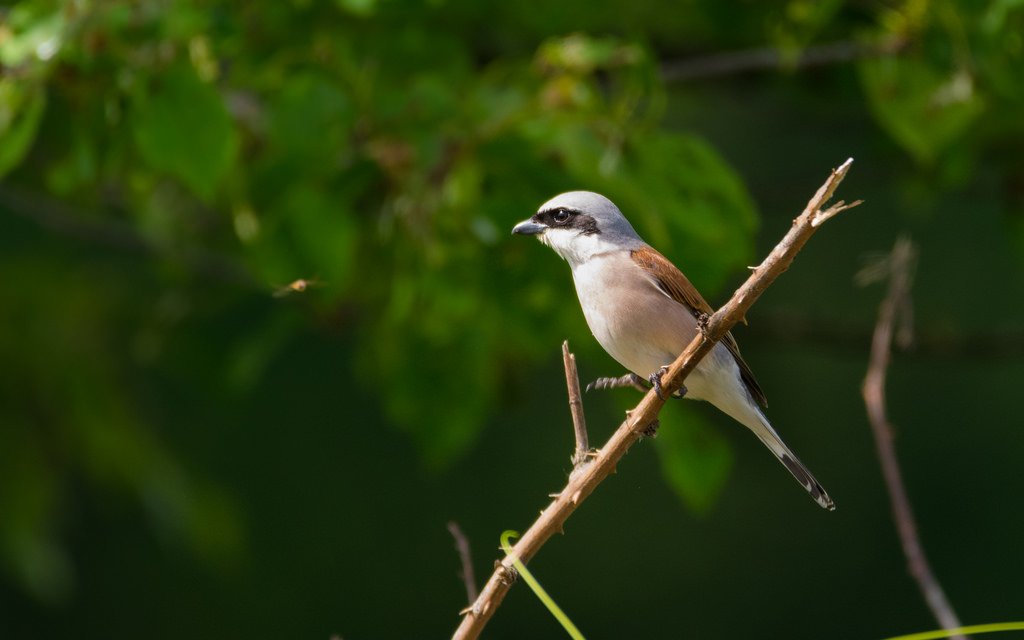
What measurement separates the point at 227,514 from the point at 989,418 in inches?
252

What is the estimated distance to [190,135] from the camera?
8.61 feet

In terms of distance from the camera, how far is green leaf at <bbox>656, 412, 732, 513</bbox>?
2.91 m

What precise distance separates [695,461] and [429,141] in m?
1.22

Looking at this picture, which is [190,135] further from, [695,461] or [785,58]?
[785,58]

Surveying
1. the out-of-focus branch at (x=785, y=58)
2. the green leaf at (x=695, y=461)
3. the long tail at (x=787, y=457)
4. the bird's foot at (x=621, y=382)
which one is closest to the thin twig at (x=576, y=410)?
the bird's foot at (x=621, y=382)

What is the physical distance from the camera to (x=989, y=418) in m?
8.32

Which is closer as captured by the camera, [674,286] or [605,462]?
[605,462]

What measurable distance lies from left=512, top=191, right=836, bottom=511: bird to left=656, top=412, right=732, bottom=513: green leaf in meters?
1.04

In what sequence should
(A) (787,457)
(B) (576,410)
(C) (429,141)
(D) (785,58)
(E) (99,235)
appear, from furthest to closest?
(E) (99,235) < (D) (785,58) < (C) (429,141) < (A) (787,457) < (B) (576,410)

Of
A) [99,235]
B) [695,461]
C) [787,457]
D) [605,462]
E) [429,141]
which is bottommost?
[605,462]

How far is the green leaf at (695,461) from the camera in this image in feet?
9.56

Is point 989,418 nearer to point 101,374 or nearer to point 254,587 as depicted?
point 254,587

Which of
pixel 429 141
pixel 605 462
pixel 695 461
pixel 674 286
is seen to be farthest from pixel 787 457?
pixel 429 141

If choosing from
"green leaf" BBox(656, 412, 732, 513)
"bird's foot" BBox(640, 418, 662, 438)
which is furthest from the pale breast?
"green leaf" BBox(656, 412, 732, 513)
